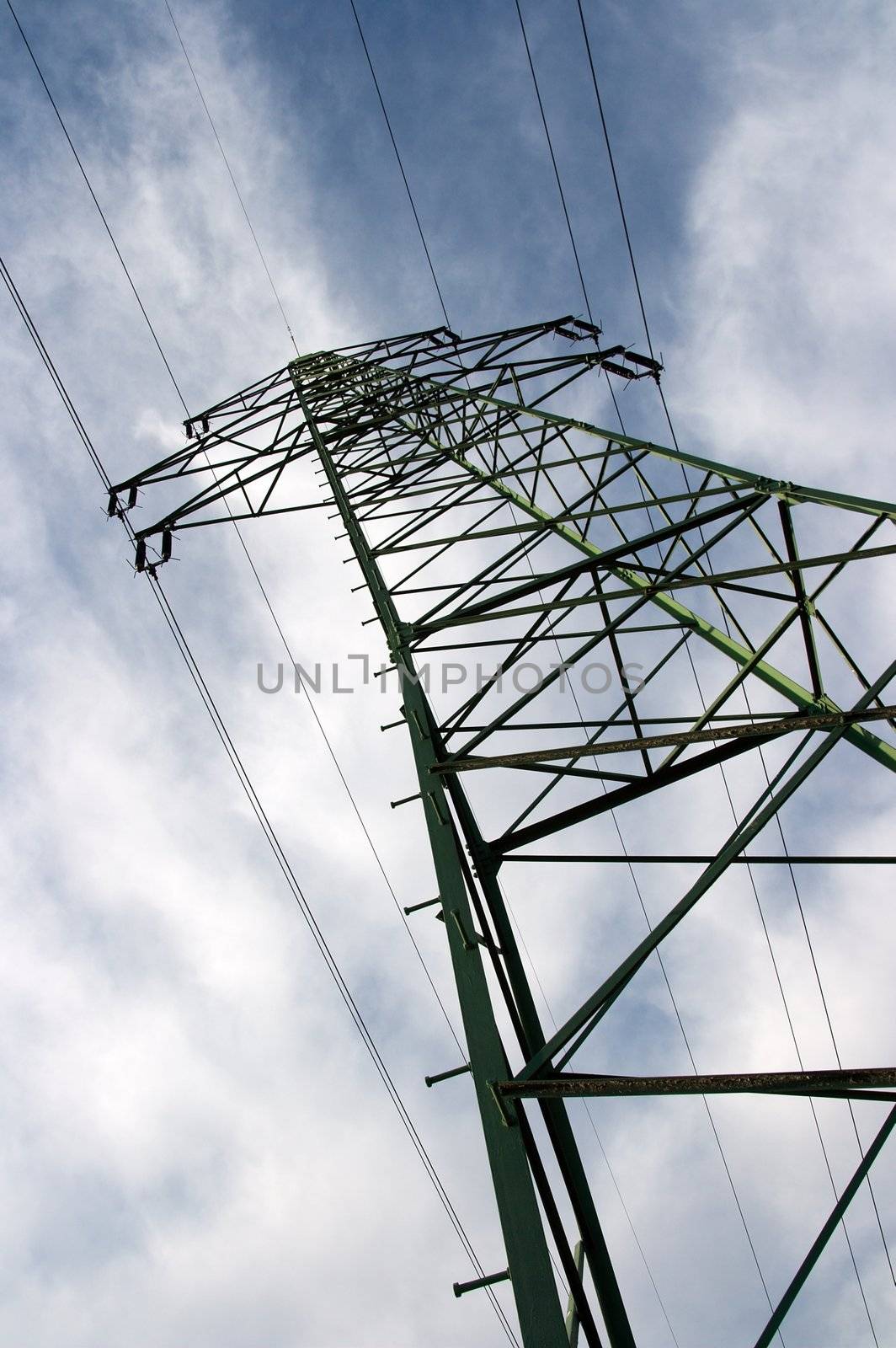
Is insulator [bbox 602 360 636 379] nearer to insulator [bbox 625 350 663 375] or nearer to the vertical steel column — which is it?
insulator [bbox 625 350 663 375]

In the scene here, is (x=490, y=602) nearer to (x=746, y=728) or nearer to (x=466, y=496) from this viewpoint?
(x=746, y=728)

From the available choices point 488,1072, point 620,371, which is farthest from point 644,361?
point 488,1072

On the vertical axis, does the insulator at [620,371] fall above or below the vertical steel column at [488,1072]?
above

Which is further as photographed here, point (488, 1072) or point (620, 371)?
point (620, 371)

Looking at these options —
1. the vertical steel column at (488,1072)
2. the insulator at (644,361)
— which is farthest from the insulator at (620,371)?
the vertical steel column at (488,1072)

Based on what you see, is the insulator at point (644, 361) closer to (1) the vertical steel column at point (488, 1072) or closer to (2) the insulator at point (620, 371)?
(2) the insulator at point (620, 371)

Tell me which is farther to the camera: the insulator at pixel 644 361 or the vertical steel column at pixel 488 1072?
the insulator at pixel 644 361

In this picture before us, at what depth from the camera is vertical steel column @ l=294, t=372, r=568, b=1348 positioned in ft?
10.4

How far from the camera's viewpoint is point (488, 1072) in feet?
12.7

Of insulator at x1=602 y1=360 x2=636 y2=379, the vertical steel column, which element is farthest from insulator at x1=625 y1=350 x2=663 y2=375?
the vertical steel column

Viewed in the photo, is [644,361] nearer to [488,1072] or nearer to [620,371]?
[620,371]

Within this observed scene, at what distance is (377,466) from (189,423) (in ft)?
17.2

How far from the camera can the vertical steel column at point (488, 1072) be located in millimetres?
3177

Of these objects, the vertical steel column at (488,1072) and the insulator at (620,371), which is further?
the insulator at (620,371)
